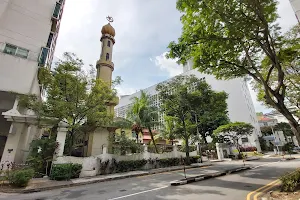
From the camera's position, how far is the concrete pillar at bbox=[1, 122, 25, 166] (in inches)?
458

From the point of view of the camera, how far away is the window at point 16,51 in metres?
12.9

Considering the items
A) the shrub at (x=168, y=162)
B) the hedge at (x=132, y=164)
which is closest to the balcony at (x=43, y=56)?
the hedge at (x=132, y=164)

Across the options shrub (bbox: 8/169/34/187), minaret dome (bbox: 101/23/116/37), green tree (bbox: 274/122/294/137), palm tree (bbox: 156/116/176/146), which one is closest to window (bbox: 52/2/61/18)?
minaret dome (bbox: 101/23/116/37)

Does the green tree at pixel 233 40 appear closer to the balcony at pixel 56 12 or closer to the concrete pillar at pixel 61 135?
the concrete pillar at pixel 61 135

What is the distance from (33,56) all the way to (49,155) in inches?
331

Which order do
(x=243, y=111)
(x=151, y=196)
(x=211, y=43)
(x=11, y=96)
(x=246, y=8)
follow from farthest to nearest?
(x=243, y=111) → (x=11, y=96) → (x=211, y=43) → (x=246, y=8) → (x=151, y=196)

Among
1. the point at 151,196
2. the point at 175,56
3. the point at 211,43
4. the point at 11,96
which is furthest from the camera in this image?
the point at 11,96

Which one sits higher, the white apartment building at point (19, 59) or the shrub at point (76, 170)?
the white apartment building at point (19, 59)

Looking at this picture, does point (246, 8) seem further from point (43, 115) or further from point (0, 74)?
point (0, 74)

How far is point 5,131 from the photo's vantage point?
47.6ft

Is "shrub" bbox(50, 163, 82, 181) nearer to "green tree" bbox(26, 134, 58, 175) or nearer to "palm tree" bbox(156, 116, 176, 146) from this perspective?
"green tree" bbox(26, 134, 58, 175)

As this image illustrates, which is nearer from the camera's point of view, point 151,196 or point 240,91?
point 151,196

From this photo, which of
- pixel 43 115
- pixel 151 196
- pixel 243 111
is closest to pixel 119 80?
pixel 43 115

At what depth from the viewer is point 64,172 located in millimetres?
10570
